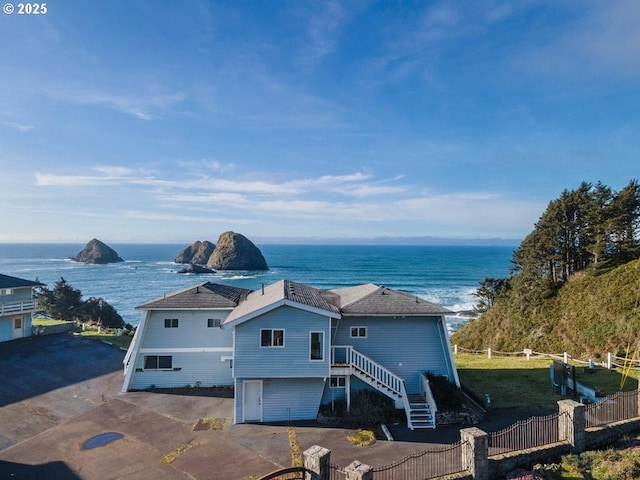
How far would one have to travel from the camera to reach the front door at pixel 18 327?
99.1 ft

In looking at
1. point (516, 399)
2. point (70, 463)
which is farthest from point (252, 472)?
point (516, 399)

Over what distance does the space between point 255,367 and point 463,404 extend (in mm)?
9252

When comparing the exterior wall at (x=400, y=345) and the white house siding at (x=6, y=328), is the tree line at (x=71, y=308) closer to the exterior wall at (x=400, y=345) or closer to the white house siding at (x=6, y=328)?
the white house siding at (x=6, y=328)

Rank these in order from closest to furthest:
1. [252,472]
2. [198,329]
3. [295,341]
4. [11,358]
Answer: [252,472] → [295,341] → [198,329] → [11,358]

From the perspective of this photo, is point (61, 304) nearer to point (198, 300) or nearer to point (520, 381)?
point (198, 300)

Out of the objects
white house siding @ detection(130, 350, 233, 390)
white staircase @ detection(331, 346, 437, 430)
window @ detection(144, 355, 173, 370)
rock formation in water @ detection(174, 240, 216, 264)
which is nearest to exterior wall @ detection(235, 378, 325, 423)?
white staircase @ detection(331, 346, 437, 430)

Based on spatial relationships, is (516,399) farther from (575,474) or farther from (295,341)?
(295,341)

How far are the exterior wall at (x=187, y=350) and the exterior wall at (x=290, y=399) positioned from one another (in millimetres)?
4763

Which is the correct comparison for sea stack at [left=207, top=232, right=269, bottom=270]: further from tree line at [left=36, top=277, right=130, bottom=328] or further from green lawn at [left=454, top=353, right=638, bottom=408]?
green lawn at [left=454, top=353, right=638, bottom=408]

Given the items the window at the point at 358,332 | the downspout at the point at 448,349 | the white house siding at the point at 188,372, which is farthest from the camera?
the white house siding at the point at 188,372

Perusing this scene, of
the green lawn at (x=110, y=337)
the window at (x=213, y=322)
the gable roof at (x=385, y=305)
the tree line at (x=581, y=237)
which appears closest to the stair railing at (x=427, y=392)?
the gable roof at (x=385, y=305)

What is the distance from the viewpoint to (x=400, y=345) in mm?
18953

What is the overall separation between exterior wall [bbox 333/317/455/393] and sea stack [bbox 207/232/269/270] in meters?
110

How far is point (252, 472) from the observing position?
12758 millimetres
